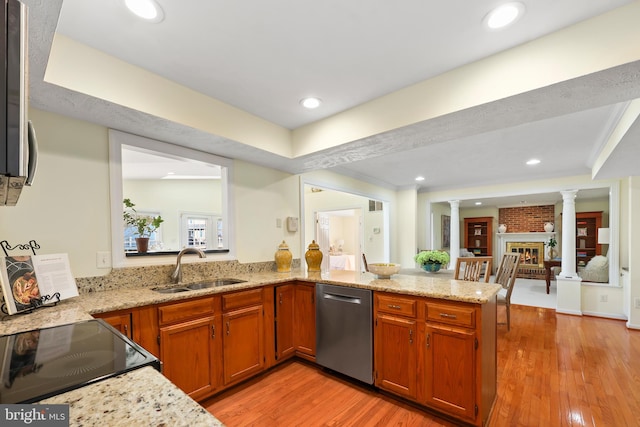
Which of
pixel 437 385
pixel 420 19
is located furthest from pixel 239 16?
pixel 437 385

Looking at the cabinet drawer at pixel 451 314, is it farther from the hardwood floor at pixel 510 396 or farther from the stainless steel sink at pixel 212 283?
the stainless steel sink at pixel 212 283

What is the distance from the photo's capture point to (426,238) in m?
6.34

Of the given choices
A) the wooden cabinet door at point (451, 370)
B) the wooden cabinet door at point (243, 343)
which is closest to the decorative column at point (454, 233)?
the wooden cabinet door at point (451, 370)

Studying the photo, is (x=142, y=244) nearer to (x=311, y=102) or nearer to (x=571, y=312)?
(x=311, y=102)

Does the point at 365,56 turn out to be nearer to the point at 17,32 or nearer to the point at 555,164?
the point at 17,32

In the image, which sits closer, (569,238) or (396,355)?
(396,355)

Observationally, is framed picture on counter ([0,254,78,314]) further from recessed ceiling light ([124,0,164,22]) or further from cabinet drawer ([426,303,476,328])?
cabinet drawer ([426,303,476,328])

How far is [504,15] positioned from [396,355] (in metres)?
2.19

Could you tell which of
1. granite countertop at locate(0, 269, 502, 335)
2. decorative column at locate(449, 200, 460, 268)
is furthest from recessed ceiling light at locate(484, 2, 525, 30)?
decorative column at locate(449, 200, 460, 268)

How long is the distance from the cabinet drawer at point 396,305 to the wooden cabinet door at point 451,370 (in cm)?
15

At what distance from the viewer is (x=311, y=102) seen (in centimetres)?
238

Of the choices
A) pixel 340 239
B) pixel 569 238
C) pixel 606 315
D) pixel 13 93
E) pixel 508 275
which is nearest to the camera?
pixel 13 93

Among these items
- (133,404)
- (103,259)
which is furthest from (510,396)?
(103,259)

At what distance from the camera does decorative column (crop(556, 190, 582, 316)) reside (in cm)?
464
